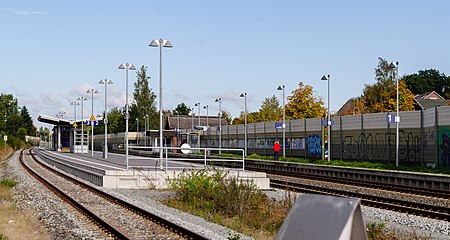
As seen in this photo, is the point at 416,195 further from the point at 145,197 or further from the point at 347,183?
the point at 145,197

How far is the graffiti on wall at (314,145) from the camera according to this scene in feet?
156

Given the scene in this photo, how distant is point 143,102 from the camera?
134750 mm

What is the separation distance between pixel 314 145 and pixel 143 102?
8983cm

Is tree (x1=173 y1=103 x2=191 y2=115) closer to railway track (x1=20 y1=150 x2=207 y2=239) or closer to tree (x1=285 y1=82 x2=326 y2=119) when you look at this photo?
tree (x1=285 y1=82 x2=326 y2=119)

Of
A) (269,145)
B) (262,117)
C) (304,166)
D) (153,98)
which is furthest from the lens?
(153,98)

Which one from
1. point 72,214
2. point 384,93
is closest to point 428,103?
point 384,93

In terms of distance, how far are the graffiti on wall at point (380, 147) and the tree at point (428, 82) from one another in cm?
9309

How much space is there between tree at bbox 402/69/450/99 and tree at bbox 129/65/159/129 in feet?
174

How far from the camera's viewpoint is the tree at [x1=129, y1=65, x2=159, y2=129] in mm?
134500

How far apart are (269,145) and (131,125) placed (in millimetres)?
91273

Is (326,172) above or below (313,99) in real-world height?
below

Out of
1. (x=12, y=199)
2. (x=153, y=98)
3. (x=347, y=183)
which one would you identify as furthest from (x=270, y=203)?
(x=153, y=98)

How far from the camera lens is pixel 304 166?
128 feet

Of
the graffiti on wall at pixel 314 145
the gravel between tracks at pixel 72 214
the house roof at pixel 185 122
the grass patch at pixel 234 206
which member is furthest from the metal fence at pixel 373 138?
the house roof at pixel 185 122
